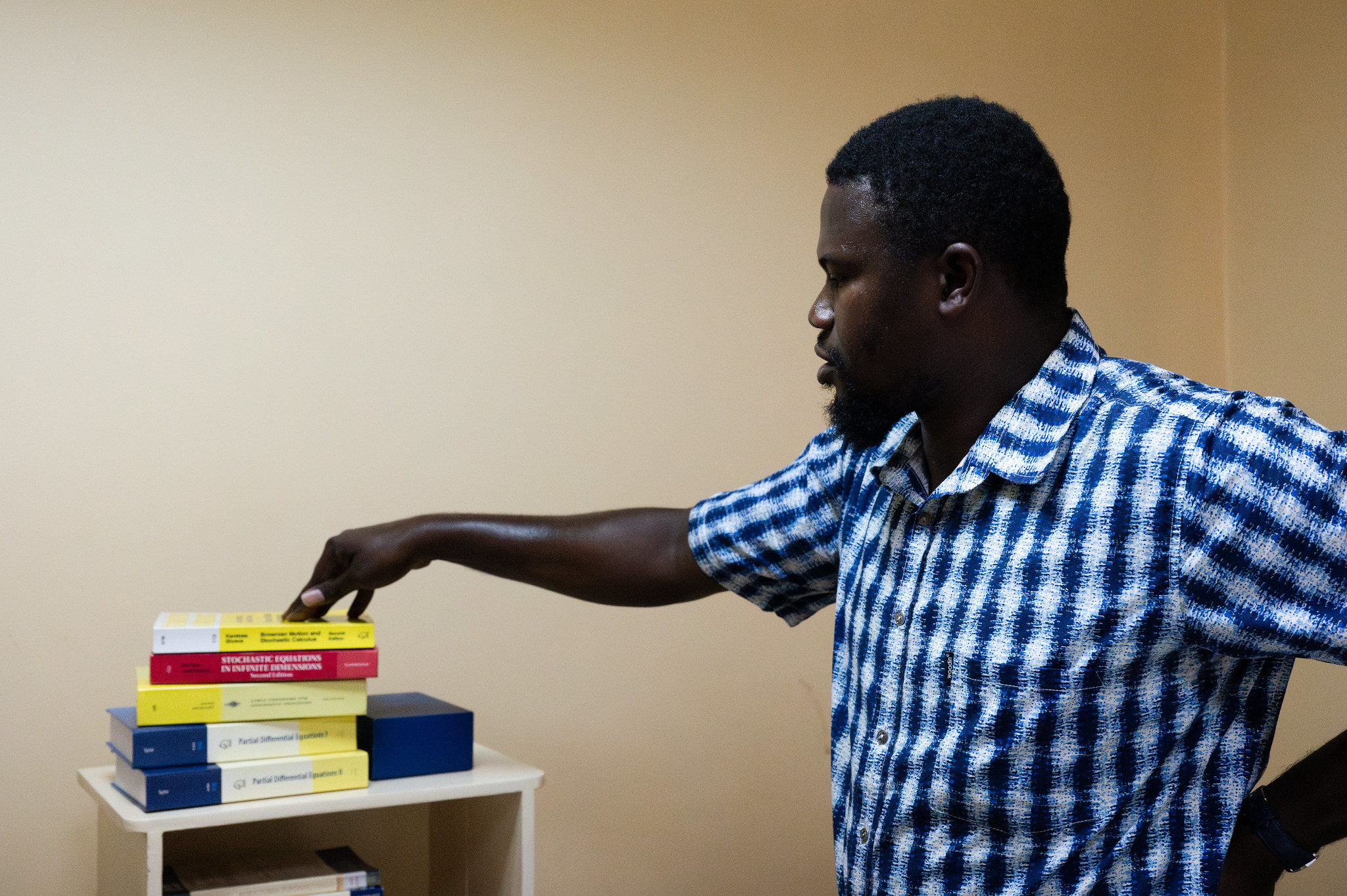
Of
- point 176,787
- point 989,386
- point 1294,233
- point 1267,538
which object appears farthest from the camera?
point 1294,233

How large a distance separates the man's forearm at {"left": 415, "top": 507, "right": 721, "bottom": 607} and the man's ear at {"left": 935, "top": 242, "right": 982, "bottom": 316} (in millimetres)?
555

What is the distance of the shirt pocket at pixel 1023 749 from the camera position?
105 centimetres

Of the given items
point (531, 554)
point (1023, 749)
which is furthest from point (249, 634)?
point (1023, 749)

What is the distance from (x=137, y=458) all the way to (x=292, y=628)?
0.57 metres

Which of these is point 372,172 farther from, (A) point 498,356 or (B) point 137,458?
(B) point 137,458

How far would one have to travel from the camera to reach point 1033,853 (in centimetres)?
107

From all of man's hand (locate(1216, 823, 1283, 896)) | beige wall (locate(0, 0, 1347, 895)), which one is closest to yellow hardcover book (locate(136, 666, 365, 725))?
beige wall (locate(0, 0, 1347, 895))

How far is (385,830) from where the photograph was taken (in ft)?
6.36

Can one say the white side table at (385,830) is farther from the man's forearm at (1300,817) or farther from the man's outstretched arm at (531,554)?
the man's forearm at (1300,817)

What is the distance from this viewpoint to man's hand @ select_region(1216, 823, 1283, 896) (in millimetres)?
1023

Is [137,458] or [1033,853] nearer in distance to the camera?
[1033,853]

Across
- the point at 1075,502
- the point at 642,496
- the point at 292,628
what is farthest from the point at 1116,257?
the point at 292,628

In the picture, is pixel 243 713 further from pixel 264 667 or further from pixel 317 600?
pixel 317 600

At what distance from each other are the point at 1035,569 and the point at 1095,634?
8cm
